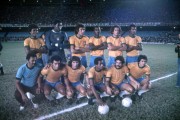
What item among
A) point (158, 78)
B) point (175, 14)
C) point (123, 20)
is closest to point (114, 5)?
point (123, 20)

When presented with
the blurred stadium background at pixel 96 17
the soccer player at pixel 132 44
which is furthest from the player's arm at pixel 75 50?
the blurred stadium background at pixel 96 17

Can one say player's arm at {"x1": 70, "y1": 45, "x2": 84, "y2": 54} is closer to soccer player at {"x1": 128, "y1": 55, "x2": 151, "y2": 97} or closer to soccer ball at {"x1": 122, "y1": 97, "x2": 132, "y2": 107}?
soccer player at {"x1": 128, "y1": 55, "x2": 151, "y2": 97}

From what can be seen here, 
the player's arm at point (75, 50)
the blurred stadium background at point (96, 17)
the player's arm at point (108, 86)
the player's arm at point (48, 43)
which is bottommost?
the player's arm at point (108, 86)

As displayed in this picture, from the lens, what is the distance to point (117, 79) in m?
7.15

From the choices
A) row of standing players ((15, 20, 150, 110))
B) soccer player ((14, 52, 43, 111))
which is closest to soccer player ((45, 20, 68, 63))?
row of standing players ((15, 20, 150, 110))

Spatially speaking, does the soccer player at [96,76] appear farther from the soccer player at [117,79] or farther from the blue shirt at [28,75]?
the blue shirt at [28,75]

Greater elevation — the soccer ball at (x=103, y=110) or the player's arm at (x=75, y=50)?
the player's arm at (x=75, y=50)

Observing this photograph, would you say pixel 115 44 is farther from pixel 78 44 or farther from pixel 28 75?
pixel 28 75

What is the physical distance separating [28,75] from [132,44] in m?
3.91

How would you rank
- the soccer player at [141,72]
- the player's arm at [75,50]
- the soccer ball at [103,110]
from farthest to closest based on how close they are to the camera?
the player's arm at [75,50], the soccer player at [141,72], the soccer ball at [103,110]

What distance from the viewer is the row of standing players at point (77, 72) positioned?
21.9ft

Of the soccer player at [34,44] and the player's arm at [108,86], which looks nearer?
the player's arm at [108,86]

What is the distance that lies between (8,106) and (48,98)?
1.08m

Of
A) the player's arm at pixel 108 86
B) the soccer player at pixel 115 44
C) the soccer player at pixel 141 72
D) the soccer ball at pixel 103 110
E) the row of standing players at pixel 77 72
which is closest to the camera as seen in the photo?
the soccer ball at pixel 103 110
